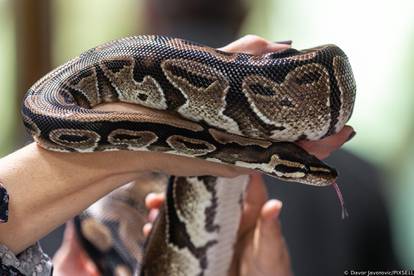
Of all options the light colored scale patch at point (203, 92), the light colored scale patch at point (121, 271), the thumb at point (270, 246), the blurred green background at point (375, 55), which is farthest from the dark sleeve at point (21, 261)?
the blurred green background at point (375, 55)

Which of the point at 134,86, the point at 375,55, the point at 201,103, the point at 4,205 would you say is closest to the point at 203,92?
the point at 201,103

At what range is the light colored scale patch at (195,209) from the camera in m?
1.49

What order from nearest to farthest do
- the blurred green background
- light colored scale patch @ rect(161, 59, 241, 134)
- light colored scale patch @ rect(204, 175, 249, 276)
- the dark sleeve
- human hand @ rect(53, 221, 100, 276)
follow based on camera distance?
1. the dark sleeve
2. light colored scale patch @ rect(161, 59, 241, 134)
3. light colored scale patch @ rect(204, 175, 249, 276)
4. human hand @ rect(53, 221, 100, 276)
5. the blurred green background

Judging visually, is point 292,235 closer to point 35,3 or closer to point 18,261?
point 18,261

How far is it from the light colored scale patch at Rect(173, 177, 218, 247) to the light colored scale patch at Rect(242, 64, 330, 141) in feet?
1.24

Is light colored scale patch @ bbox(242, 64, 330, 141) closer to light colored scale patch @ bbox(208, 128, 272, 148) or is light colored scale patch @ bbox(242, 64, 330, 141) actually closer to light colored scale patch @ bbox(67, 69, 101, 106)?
light colored scale patch @ bbox(208, 128, 272, 148)

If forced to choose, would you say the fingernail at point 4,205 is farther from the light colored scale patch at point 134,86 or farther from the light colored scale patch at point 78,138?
the light colored scale patch at point 134,86

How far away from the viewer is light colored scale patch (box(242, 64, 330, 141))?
3.75 feet

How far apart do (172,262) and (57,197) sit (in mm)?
504

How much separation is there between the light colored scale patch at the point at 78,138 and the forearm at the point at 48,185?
3 cm

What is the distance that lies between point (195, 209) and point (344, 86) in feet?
1.68

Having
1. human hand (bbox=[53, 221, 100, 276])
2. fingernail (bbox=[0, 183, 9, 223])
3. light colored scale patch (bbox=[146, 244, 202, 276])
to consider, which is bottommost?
human hand (bbox=[53, 221, 100, 276])

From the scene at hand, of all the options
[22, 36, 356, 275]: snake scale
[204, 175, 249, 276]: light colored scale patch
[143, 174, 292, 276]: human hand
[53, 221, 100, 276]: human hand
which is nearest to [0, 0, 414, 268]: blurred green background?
[143, 174, 292, 276]: human hand

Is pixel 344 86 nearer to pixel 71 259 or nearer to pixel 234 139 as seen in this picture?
pixel 234 139
